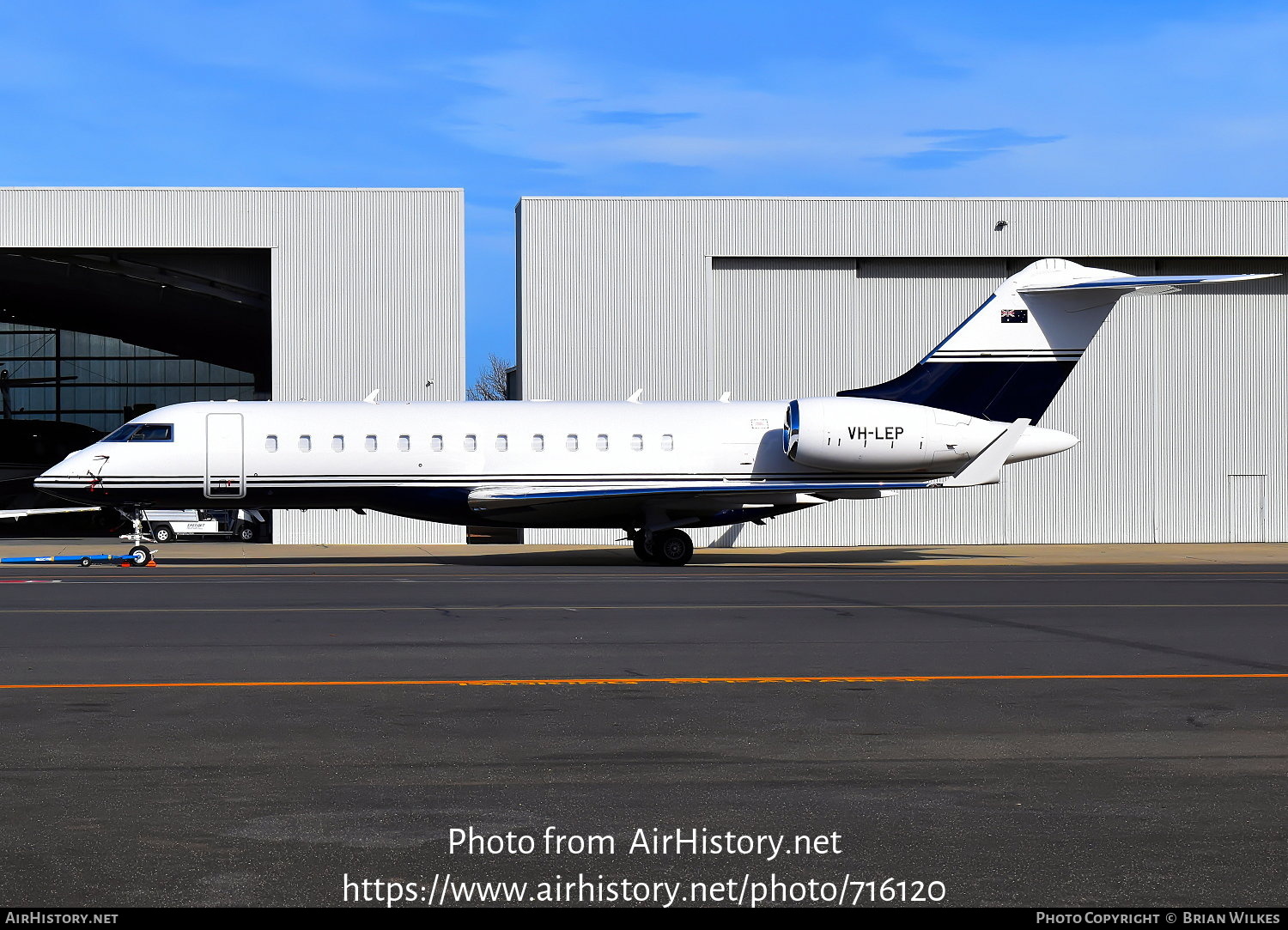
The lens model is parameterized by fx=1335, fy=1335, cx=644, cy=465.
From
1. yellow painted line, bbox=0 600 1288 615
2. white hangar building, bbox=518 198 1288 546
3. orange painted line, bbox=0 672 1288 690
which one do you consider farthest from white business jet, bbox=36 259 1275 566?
orange painted line, bbox=0 672 1288 690

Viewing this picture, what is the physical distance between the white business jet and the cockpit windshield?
0.03m

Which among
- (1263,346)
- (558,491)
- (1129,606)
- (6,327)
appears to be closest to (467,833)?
(1129,606)

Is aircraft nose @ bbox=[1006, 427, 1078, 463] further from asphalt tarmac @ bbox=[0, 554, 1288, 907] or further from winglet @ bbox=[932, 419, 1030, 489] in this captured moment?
asphalt tarmac @ bbox=[0, 554, 1288, 907]

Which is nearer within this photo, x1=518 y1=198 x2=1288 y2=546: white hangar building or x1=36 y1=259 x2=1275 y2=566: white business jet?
x1=36 y1=259 x2=1275 y2=566: white business jet

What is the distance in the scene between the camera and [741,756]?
7273 mm

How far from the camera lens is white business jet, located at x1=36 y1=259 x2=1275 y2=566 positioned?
82.5 feet

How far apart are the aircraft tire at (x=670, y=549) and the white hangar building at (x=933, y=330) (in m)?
9.06

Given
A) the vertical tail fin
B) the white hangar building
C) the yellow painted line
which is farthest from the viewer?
the white hangar building

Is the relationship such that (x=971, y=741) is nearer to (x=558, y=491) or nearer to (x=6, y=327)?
(x=558, y=491)

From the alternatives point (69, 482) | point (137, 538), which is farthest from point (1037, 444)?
point (69, 482)

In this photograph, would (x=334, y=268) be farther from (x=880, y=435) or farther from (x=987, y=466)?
(x=987, y=466)

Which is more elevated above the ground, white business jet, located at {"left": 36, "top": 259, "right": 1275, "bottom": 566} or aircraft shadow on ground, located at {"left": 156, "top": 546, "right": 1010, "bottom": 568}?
white business jet, located at {"left": 36, "top": 259, "right": 1275, "bottom": 566}

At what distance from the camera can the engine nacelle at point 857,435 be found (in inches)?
1001

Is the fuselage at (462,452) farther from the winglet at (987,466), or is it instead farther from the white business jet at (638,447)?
the winglet at (987,466)
